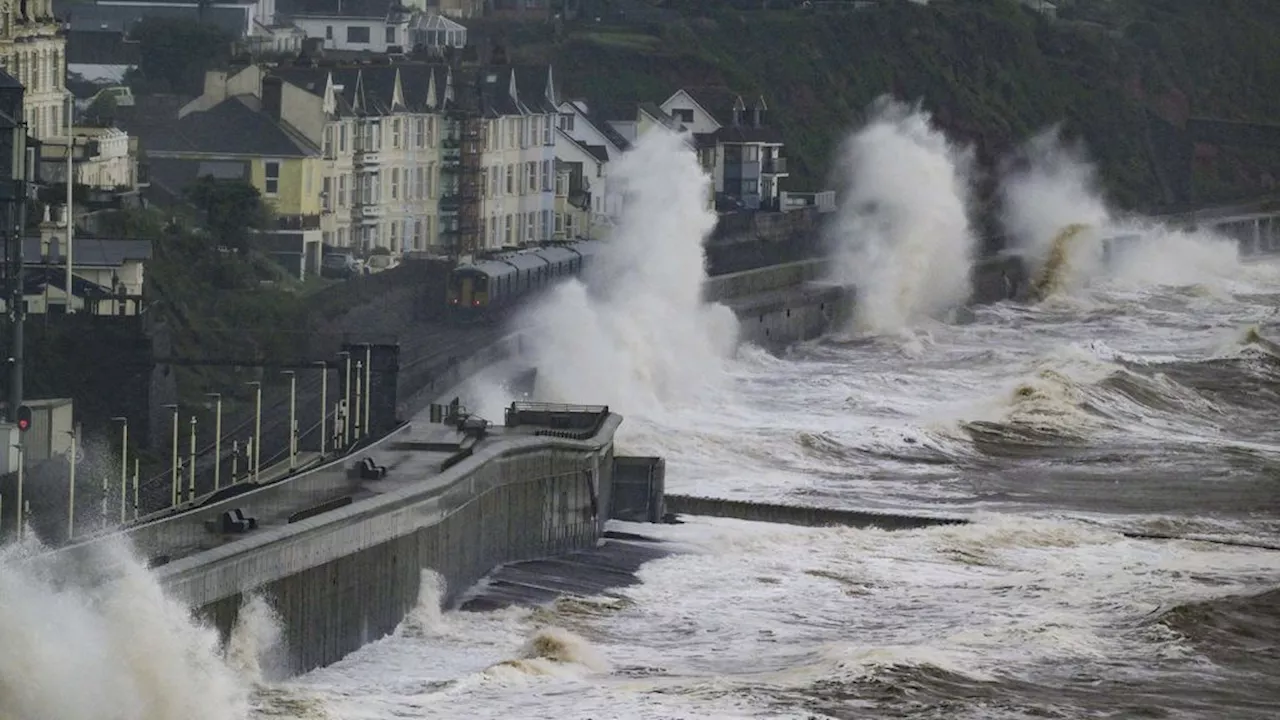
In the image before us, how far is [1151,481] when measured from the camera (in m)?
41.7

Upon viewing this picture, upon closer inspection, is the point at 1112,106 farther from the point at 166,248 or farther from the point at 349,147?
the point at 166,248

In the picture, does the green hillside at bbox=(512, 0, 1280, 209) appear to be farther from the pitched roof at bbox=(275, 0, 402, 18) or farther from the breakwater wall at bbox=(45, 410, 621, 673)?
the breakwater wall at bbox=(45, 410, 621, 673)

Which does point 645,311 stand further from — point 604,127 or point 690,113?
point 690,113

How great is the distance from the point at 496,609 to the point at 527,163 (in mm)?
39138

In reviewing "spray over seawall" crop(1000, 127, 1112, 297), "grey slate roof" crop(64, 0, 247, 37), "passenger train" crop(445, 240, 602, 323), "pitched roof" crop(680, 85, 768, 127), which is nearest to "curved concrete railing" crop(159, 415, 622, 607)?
"passenger train" crop(445, 240, 602, 323)

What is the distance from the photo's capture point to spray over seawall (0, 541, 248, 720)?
69.4ft

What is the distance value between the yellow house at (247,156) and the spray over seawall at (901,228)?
1628cm

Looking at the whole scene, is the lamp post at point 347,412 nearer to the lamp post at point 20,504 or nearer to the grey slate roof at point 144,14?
the lamp post at point 20,504

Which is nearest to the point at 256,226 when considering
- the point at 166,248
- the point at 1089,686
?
the point at 166,248

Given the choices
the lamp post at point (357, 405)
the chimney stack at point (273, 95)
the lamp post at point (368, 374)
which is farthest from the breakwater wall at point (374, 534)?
the chimney stack at point (273, 95)

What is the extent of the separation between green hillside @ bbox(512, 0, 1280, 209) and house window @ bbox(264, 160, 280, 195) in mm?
26355

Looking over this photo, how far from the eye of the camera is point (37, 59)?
49375 millimetres

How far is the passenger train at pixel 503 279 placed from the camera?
52.8m

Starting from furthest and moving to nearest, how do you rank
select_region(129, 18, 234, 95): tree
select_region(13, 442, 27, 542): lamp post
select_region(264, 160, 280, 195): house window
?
select_region(129, 18, 234, 95): tree
select_region(264, 160, 280, 195): house window
select_region(13, 442, 27, 542): lamp post
